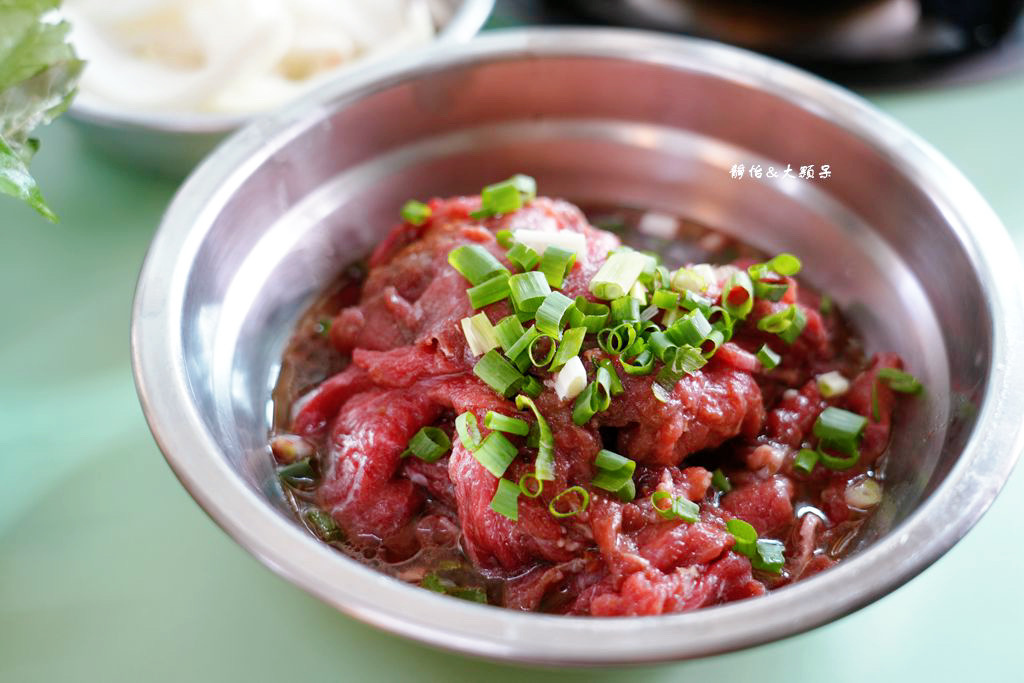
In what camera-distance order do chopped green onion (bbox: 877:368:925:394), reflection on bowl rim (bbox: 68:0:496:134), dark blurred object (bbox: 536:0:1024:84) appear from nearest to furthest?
chopped green onion (bbox: 877:368:925:394)
reflection on bowl rim (bbox: 68:0:496:134)
dark blurred object (bbox: 536:0:1024:84)

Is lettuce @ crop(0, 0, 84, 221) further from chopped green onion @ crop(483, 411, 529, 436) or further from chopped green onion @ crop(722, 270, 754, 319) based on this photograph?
chopped green onion @ crop(722, 270, 754, 319)

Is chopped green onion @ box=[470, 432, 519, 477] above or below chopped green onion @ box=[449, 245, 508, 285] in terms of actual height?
below

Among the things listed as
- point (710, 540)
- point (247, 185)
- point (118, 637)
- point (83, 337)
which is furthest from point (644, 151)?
point (118, 637)

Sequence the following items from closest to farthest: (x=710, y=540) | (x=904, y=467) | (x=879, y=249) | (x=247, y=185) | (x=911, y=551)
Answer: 1. (x=911, y=551)
2. (x=710, y=540)
3. (x=904, y=467)
4. (x=247, y=185)
5. (x=879, y=249)

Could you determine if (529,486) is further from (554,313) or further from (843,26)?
(843,26)

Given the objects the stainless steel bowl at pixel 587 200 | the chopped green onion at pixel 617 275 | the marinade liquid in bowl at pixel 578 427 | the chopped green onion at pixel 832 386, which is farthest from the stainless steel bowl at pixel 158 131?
the chopped green onion at pixel 832 386

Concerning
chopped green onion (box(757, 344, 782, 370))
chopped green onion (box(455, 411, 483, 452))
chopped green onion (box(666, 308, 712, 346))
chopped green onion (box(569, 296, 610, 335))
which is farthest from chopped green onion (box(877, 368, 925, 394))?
chopped green onion (box(455, 411, 483, 452))

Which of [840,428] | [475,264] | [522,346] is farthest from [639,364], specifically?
[840,428]

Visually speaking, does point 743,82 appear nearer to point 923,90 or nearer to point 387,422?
point 923,90
